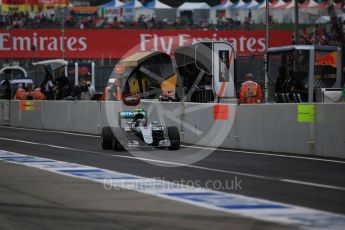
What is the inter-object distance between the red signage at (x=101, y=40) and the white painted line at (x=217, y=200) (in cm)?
3620

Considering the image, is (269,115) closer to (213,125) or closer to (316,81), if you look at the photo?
(213,125)

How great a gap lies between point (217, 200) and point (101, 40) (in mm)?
41685

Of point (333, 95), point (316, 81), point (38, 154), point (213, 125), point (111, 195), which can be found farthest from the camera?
point (316, 81)

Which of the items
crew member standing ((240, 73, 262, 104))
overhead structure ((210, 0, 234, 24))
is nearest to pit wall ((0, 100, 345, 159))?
crew member standing ((240, 73, 262, 104))

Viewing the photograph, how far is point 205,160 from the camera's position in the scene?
1620 centimetres

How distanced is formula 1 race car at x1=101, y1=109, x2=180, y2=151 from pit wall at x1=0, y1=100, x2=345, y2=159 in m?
1.88

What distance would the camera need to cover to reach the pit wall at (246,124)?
16.7 m

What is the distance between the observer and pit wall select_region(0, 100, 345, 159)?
54.6ft

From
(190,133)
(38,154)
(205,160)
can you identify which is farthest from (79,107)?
(205,160)

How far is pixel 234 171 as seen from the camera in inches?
546

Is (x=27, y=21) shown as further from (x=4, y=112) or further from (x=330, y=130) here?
(x=330, y=130)

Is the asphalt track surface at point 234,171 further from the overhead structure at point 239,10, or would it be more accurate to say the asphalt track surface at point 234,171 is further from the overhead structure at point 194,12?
the overhead structure at point 194,12

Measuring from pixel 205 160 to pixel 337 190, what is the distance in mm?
5371

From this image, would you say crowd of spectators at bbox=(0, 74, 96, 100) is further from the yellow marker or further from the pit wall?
the yellow marker
